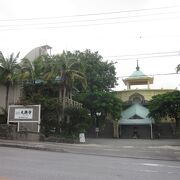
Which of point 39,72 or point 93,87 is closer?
point 39,72

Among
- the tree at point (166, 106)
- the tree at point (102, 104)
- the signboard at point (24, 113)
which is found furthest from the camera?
the tree at point (102, 104)

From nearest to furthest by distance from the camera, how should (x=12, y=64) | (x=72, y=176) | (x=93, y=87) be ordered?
(x=72, y=176), (x=12, y=64), (x=93, y=87)

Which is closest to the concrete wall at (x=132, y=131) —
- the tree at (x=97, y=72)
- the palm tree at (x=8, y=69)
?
the tree at (x=97, y=72)

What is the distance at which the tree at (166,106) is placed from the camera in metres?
42.2

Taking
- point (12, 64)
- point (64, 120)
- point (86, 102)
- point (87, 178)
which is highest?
point (12, 64)

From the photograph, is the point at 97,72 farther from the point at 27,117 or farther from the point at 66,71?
the point at 27,117

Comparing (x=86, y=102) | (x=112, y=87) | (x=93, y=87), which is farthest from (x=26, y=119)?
(x=112, y=87)

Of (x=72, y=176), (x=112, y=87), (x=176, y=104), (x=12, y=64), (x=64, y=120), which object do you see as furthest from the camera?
(x=112, y=87)

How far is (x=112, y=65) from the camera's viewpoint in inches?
1945

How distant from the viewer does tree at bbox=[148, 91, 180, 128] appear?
42.2 metres

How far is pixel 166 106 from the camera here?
4278cm

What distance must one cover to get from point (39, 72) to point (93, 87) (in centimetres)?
1480

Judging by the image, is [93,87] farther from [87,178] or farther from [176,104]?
[87,178]

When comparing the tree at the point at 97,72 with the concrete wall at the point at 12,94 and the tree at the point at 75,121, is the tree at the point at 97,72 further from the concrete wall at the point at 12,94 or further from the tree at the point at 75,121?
the tree at the point at 75,121
